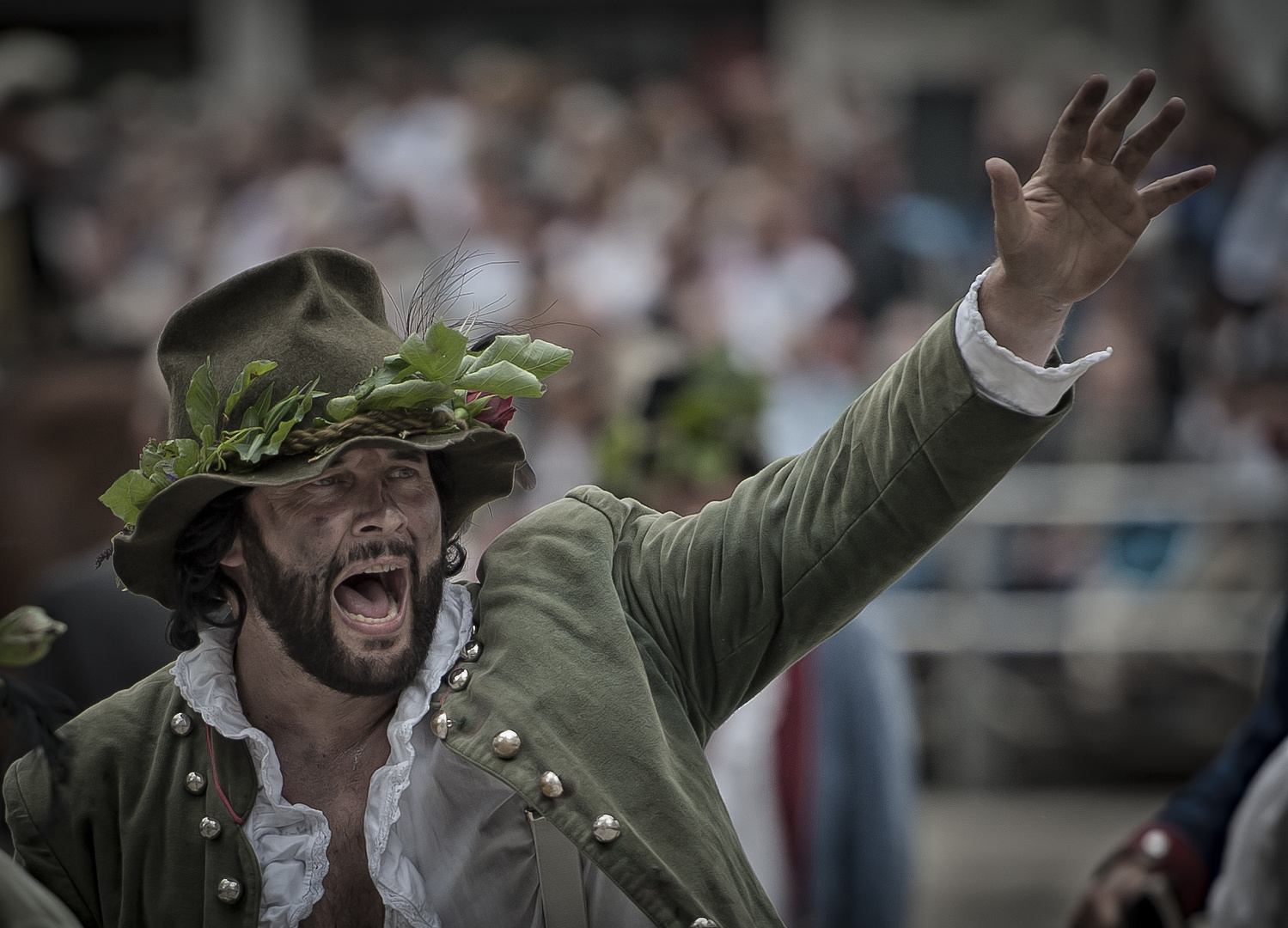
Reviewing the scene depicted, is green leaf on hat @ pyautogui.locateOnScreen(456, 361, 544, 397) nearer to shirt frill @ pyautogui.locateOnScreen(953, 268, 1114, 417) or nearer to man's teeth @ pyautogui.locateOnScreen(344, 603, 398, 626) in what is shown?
man's teeth @ pyautogui.locateOnScreen(344, 603, 398, 626)

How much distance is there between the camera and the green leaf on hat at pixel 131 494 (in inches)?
106

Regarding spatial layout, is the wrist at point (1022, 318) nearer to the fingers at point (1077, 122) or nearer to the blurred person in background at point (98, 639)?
the fingers at point (1077, 122)

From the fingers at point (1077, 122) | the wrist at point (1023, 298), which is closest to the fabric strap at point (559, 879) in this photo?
the wrist at point (1023, 298)

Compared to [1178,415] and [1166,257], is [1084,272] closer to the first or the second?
[1178,415]

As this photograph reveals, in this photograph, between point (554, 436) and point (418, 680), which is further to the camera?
point (554, 436)

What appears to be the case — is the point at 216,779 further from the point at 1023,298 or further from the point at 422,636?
the point at 1023,298

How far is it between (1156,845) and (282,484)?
2.28m

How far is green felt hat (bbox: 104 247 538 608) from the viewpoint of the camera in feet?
8.60

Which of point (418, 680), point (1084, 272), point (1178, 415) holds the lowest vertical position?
point (1178, 415)

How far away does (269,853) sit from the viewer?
276cm

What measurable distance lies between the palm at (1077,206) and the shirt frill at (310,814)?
1.18 meters

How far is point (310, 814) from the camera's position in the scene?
109 inches

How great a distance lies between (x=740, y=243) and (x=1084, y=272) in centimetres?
650

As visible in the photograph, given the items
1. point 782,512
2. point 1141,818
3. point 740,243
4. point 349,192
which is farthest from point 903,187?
point 782,512
